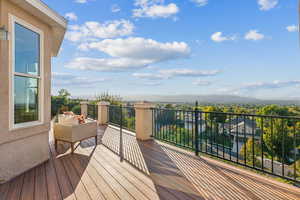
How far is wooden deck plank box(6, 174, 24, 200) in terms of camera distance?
206cm

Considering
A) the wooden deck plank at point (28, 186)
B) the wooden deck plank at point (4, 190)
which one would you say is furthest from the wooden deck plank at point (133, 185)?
the wooden deck plank at point (4, 190)

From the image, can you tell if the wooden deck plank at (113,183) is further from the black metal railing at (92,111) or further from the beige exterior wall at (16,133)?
the black metal railing at (92,111)

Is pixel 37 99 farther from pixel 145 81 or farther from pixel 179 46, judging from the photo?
pixel 145 81

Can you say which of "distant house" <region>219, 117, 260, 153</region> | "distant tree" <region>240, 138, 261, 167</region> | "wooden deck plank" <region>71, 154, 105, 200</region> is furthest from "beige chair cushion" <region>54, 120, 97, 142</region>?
"distant tree" <region>240, 138, 261, 167</region>

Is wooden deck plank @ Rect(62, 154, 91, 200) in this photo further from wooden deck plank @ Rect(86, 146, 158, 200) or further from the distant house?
the distant house

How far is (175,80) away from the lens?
22297 mm

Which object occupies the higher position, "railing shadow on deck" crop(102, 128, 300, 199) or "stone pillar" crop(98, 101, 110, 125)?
"stone pillar" crop(98, 101, 110, 125)

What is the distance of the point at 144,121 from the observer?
15.8 feet

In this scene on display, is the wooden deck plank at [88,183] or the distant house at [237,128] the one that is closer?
the wooden deck plank at [88,183]

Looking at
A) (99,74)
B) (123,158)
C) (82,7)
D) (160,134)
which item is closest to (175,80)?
(99,74)

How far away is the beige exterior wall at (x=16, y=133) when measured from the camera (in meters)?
2.41

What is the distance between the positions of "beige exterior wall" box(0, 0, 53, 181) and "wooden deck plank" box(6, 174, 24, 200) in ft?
0.41

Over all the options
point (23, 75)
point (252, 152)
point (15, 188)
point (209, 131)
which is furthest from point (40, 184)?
point (209, 131)

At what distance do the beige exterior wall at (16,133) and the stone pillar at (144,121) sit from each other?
7.63 ft
